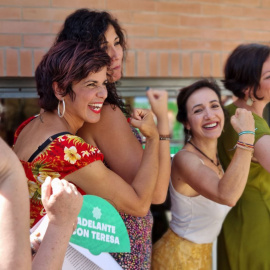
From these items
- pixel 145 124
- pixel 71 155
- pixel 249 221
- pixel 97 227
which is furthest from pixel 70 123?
pixel 249 221

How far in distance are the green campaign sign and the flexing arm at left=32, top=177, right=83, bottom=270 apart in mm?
233

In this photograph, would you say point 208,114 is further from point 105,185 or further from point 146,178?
point 105,185

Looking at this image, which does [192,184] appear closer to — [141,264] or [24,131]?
[141,264]

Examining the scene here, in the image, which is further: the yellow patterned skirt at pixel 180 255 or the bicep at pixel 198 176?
the yellow patterned skirt at pixel 180 255

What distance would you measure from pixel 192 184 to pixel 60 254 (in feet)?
4.27

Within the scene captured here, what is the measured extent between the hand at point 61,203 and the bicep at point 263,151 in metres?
1.38

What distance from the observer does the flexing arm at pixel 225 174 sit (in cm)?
244

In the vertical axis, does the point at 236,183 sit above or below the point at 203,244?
above

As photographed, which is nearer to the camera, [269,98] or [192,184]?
[192,184]

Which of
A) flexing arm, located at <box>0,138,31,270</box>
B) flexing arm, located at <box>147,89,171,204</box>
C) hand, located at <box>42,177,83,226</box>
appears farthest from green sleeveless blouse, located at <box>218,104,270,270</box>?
flexing arm, located at <box>0,138,31,270</box>

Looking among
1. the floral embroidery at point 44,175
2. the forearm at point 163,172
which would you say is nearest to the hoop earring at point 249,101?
the forearm at point 163,172

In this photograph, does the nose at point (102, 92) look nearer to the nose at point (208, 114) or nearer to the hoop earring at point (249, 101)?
the nose at point (208, 114)

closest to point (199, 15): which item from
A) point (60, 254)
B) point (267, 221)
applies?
point (267, 221)

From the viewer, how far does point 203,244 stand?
276 cm
